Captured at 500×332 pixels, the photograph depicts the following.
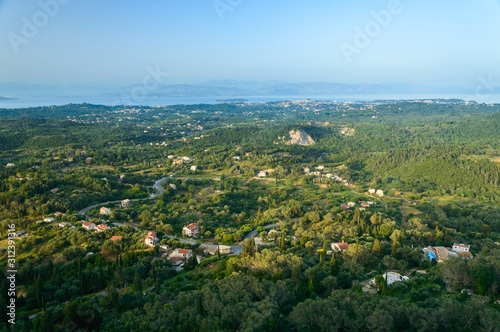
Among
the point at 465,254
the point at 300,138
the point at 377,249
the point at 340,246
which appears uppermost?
the point at 300,138

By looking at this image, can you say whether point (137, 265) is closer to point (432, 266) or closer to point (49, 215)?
point (49, 215)

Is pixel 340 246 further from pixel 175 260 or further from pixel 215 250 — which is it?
pixel 175 260

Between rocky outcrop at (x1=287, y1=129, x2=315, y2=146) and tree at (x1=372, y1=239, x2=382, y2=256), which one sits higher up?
rocky outcrop at (x1=287, y1=129, x2=315, y2=146)

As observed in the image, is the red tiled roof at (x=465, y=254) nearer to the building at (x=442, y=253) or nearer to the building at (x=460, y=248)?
the building at (x=442, y=253)

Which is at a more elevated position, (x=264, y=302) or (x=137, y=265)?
(x=264, y=302)

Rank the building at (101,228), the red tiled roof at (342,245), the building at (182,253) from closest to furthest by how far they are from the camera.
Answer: the red tiled roof at (342,245), the building at (182,253), the building at (101,228)

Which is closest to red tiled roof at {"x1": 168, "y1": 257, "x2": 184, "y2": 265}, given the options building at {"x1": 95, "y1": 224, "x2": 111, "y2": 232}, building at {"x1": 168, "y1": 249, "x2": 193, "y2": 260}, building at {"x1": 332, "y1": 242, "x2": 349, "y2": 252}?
building at {"x1": 168, "y1": 249, "x2": 193, "y2": 260}

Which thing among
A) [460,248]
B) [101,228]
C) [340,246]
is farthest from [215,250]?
[460,248]

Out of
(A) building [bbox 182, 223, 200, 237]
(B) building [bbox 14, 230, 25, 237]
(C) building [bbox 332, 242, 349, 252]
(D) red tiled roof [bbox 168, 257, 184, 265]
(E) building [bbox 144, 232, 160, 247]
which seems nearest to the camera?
(D) red tiled roof [bbox 168, 257, 184, 265]

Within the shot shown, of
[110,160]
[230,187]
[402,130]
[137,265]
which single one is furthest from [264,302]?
[402,130]

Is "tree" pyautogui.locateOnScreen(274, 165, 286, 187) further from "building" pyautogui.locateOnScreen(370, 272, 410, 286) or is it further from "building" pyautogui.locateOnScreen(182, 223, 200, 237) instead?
"building" pyautogui.locateOnScreen(370, 272, 410, 286)

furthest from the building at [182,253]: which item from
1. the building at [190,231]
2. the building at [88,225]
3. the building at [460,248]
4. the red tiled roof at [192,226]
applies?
the building at [460,248]
